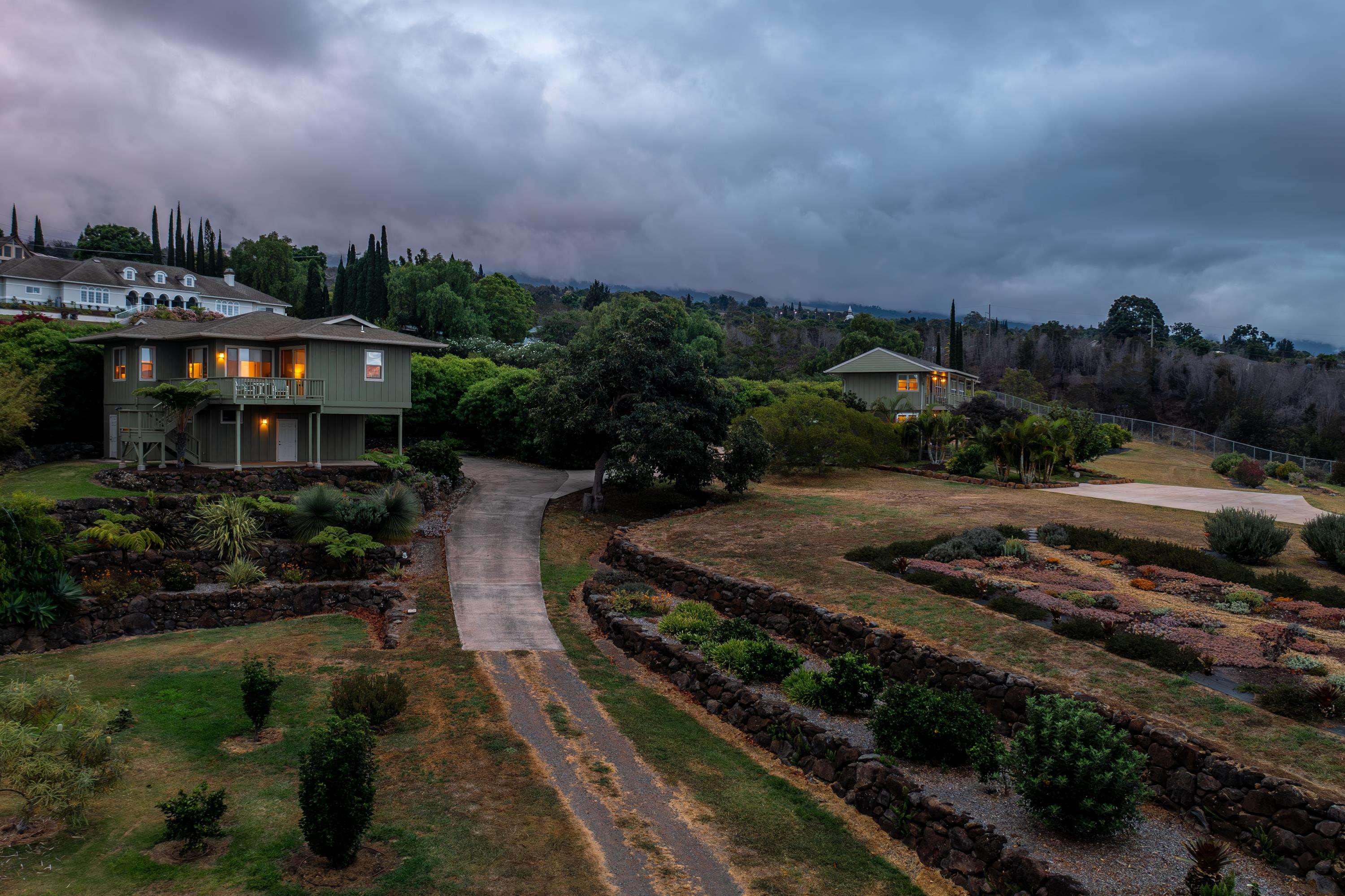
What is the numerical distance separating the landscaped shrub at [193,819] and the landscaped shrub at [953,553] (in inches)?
624

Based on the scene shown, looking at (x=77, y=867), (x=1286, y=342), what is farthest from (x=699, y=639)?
(x=1286, y=342)

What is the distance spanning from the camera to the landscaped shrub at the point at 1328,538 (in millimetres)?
17297

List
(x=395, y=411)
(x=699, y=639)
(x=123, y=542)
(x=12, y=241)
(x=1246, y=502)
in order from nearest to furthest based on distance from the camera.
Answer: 1. (x=699, y=639)
2. (x=123, y=542)
3. (x=1246, y=502)
4. (x=395, y=411)
5. (x=12, y=241)

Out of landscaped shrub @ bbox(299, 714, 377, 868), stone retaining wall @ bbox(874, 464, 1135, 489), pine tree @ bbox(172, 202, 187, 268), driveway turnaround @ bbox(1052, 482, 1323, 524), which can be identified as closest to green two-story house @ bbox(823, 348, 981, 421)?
stone retaining wall @ bbox(874, 464, 1135, 489)

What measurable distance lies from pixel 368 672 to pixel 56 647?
7788 mm

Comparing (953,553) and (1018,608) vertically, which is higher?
(953,553)

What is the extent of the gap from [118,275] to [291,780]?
245ft

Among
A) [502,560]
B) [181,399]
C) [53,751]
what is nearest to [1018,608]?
[502,560]

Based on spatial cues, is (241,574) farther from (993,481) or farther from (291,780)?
(993,481)

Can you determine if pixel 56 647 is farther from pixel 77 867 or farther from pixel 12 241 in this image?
pixel 12 241

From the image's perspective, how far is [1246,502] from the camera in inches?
1076

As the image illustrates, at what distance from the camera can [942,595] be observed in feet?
54.6

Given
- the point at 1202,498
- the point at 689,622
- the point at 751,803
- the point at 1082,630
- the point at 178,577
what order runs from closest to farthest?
1. the point at 751,803
2. the point at 1082,630
3. the point at 689,622
4. the point at 178,577
5. the point at 1202,498

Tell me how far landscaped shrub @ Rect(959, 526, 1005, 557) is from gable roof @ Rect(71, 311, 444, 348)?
23091 millimetres
